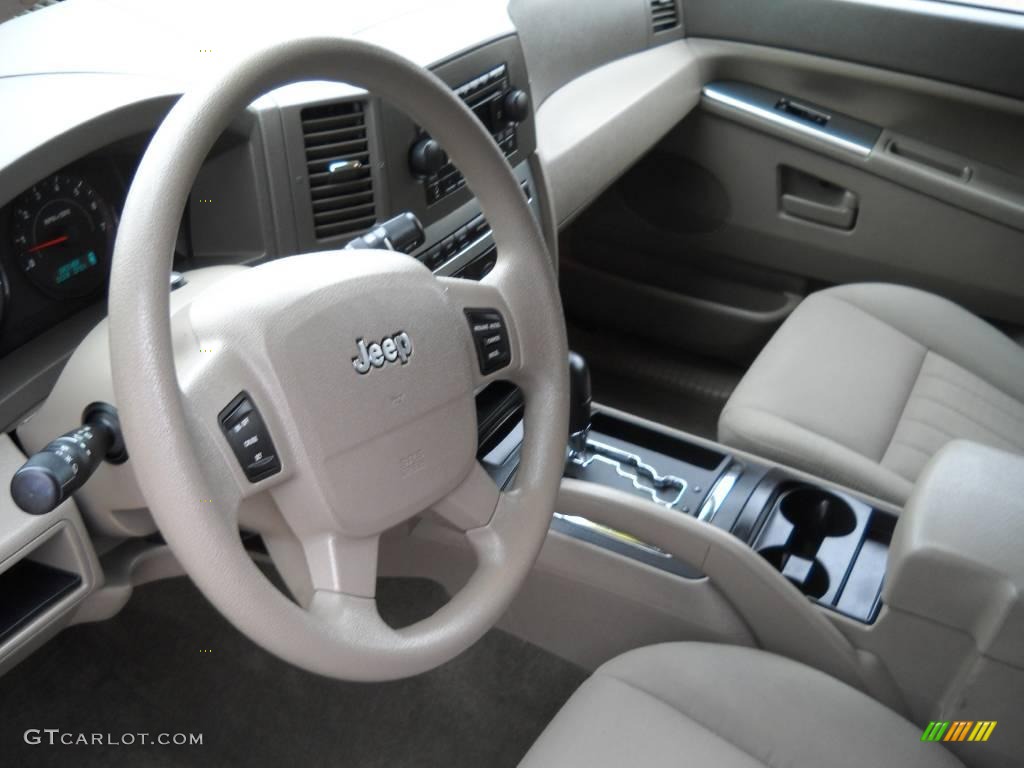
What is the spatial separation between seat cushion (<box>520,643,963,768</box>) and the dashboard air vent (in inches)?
57.4

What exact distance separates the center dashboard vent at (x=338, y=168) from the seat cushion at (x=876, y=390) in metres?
0.63

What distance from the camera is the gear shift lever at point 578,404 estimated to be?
1.34 meters

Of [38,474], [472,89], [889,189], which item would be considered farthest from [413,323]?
[889,189]

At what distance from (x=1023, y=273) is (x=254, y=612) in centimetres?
176

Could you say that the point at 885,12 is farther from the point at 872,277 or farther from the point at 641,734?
the point at 641,734

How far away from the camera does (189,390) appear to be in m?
0.76

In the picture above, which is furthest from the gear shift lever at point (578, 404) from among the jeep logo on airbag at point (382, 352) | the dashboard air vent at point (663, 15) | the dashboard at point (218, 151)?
the dashboard air vent at point (663, 15)

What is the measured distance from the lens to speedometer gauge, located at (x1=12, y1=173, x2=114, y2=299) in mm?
1027

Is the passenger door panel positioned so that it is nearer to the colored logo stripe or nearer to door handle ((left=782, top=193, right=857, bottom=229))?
door handle ((left=782, top=193, right=857, bottom=229))

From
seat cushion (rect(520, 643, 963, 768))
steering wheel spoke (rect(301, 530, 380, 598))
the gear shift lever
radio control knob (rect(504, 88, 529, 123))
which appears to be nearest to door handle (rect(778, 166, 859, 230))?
radio control knob (rect(504, 88, 529, 123))

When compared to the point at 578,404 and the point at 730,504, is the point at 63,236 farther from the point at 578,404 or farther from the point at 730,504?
the point at 730,504

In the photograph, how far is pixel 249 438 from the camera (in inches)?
30.7

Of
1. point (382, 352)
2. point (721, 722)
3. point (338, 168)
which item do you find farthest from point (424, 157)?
point (721, 722)

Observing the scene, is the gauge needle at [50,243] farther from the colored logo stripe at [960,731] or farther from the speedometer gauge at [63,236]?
the colored logo stripe at [960,731]
